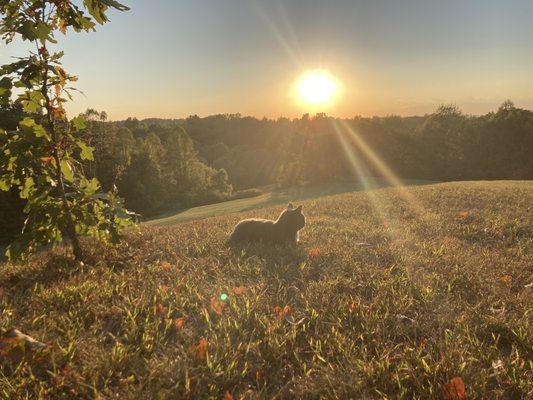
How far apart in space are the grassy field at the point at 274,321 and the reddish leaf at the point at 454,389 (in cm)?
2

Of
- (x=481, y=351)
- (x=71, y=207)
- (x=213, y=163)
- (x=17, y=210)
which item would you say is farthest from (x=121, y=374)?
(x=213, y=163)

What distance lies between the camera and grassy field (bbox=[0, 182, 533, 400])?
10.5 feet

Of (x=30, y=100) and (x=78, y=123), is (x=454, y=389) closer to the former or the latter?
(x=78, y=123)

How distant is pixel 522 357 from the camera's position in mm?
3721

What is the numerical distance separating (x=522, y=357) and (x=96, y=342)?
4.56 m

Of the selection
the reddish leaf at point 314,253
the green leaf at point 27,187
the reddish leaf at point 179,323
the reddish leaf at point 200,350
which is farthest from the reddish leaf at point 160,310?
the reddish leaf at point 314,253

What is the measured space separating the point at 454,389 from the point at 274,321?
6.39 feet

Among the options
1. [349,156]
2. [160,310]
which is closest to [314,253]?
[160,310]

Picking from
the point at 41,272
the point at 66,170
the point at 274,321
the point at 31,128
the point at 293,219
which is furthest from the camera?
the point at 293,219

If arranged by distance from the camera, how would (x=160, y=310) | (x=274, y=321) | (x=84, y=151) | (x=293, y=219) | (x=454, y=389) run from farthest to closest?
1. (x=293, y=219)
2. (x=84, y=151)
3. (x=160, y=310)
4. (x=274, y=321)
5. (x=454, y=389)

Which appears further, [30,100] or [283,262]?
[283,262]

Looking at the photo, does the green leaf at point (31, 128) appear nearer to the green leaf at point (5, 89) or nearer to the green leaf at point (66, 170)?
the green leaf at point (5, 89)

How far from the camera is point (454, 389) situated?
303 centimetres

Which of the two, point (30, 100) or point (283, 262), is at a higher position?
point (30, 100)
